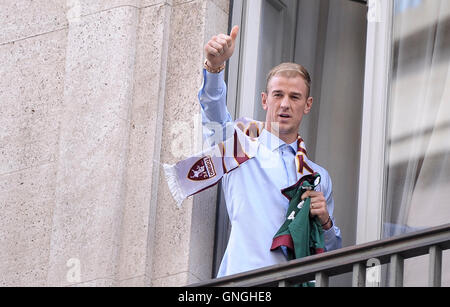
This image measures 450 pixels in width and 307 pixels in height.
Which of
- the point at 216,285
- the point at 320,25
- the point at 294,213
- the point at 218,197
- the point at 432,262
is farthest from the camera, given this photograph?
the point at 320,25

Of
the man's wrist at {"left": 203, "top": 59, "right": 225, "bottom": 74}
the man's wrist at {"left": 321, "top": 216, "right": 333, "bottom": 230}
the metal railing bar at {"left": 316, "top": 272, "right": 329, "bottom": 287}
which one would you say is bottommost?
the metal railing bar at {"left": 316, "top": 272, "right": 329, "bottom": 287}

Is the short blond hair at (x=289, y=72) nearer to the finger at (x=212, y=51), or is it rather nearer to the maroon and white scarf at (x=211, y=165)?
the maroon and white scarf at (x=211, y=165)

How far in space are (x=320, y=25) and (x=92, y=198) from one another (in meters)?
1.79

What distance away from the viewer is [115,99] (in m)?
7.87

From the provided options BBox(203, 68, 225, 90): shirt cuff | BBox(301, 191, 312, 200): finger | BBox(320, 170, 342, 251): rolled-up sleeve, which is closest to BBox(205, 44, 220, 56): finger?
BBox(203, 68, 225, 90): shirt cuff

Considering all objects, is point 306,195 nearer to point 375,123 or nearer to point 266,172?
point 266,172

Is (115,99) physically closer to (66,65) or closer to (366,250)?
(66,65)

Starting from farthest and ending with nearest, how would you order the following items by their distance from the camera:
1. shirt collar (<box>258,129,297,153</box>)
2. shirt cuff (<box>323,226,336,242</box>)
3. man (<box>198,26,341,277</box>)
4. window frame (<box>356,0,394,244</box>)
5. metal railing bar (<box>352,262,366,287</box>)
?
shirt collar (<box>258,129,297,153</box>), window frame (<box>356,0,394,244</box>), shirt cuff (<box>323,226,336,242</box>), man (<box>198,26,341,277</box>), metal railing bar (<box>352,262,366,287</box>)

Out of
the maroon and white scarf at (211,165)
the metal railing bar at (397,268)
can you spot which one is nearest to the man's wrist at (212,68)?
the maroon and white scarf at (211,165)

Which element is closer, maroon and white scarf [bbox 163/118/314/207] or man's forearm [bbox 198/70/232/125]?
man's forearm [bbox 198/70/232/125]

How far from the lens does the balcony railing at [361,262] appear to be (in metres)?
6.10

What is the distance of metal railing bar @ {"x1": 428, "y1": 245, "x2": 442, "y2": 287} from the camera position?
19.9ft

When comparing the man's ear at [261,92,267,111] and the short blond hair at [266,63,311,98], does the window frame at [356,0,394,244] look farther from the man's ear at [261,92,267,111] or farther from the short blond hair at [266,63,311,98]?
the man's ear at [261,92,267,111]
